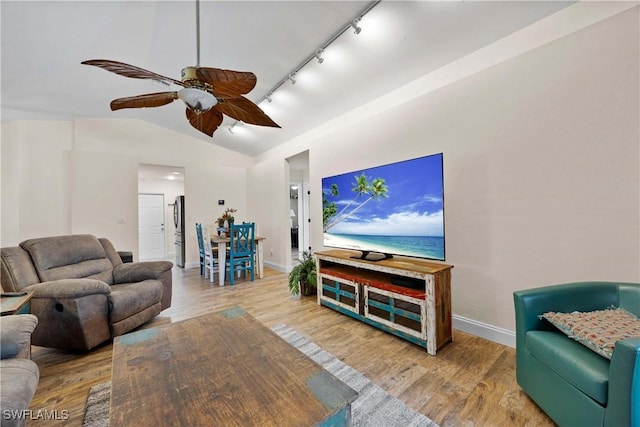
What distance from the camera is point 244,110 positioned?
71.6 inches

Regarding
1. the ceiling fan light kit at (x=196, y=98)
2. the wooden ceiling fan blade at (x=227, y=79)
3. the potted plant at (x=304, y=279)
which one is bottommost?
the potted plant at (x=304, y=279)

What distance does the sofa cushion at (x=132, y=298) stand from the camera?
2.13 metres

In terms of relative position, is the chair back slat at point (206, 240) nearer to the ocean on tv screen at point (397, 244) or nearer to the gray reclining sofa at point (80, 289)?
the gray reclining sofa at point (80, 289)

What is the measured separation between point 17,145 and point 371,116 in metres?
5.36

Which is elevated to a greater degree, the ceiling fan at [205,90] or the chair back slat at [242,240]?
A: the ceiling fan at [205,90]

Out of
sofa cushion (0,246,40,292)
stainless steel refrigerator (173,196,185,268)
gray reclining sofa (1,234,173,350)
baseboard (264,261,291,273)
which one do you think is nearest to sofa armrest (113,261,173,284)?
gray reclining sofa (1,234,173,350)

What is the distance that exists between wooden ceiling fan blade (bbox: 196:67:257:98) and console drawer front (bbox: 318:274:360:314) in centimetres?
199

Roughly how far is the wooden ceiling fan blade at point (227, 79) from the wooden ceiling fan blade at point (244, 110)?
0.16m

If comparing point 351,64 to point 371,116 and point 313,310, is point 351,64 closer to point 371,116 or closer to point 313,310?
point 371,116

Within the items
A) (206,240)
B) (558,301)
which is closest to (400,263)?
(558,301)

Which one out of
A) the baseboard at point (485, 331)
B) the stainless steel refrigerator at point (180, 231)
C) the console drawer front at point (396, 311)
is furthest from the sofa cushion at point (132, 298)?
the stainless steel refrigerator at point (180, 231)

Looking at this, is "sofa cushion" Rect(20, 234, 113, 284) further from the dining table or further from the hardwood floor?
the dining table

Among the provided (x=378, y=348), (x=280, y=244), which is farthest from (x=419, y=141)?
(x=280, y=244)

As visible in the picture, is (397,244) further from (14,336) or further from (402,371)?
(14,336)
